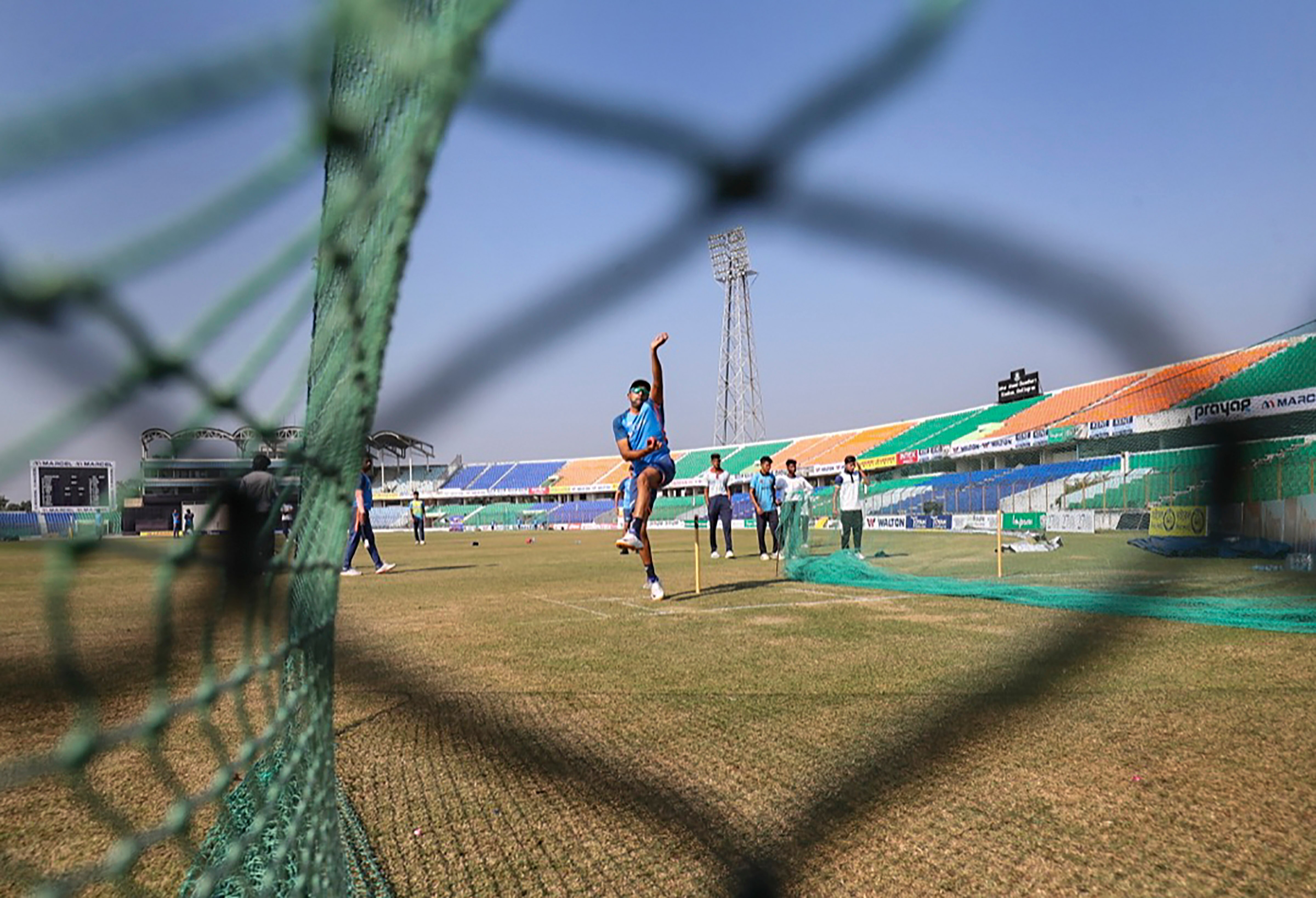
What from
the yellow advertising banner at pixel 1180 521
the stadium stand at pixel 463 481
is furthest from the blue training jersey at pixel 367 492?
the stadium stand at pixel 463 481

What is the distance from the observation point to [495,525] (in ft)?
160

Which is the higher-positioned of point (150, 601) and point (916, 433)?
point (916, 433)

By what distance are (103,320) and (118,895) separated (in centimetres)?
176

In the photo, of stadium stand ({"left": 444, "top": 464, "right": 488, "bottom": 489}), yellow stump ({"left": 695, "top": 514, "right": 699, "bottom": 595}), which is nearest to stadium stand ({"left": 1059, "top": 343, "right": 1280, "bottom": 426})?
Answer: yellow stump ({"left": 695, "top": 514, "right": 699, "bottom": 595})

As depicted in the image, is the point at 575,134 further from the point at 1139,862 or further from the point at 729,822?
the point at 1139,862

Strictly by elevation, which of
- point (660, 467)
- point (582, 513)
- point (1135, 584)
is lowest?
point (1135, 584)

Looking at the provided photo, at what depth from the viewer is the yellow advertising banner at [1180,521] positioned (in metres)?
2.42

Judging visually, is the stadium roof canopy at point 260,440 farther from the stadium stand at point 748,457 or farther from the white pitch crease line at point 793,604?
the stadium stand at point 748,457

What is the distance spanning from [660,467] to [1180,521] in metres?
3.59

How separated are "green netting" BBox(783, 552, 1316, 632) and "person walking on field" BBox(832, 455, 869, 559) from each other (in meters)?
2.04

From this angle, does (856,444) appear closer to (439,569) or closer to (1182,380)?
(439,569)

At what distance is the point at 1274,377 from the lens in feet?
13.8

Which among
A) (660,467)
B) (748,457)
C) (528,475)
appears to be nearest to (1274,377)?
(660,467)

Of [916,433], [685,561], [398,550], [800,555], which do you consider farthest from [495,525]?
[800,555]
